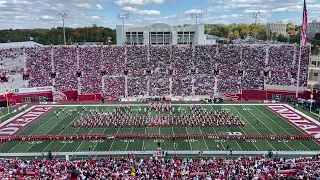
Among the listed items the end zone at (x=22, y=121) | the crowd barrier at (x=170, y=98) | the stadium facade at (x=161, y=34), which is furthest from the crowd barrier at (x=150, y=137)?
the stadium facade at (x=161, y=34)

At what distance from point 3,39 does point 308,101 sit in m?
77.5

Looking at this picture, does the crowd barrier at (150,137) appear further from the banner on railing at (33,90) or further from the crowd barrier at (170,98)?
the banner on railing at (33,90)

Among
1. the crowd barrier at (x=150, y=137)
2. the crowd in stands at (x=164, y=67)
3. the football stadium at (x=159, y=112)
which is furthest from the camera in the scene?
the crowd in stands at (x=164, y=67)

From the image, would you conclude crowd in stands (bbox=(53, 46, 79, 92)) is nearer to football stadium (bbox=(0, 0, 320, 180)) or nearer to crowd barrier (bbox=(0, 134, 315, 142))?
football stadium (bbox=(0, 0, 320, 180))

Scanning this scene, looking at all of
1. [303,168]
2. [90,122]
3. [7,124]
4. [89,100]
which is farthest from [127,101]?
[303,168]

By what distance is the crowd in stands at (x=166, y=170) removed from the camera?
530 inches

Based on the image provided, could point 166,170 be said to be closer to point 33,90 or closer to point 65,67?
point 33,90

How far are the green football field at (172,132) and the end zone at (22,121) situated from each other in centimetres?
62

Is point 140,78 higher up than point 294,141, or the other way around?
point 140,78

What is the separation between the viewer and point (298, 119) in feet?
92.0

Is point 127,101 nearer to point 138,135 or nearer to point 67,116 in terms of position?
point 67,116

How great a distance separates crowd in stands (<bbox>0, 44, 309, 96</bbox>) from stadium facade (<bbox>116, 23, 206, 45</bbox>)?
16056mm

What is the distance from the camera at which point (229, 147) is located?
21.5 meters

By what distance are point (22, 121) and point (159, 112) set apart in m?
12.4
